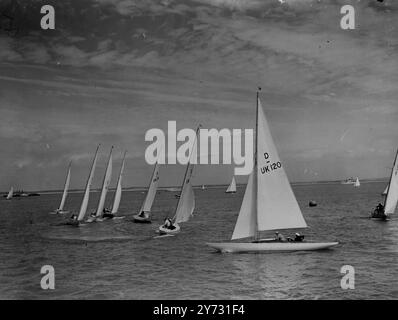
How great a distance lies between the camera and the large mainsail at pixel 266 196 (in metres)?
28.4

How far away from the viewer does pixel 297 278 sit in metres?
26.8

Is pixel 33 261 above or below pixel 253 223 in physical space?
below

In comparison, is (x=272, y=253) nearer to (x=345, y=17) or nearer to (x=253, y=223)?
(x=253, y=223)

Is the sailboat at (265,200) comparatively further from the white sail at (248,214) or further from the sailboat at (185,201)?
the sailboat at (185,201)

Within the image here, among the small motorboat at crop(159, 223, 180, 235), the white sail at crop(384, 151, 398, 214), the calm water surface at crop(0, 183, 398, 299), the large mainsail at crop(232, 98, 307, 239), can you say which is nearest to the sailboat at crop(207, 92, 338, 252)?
the large mainsail at crop(232, 98, 307, 239)

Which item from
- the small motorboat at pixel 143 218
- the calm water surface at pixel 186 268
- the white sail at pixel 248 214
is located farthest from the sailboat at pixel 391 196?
the small motorboat at pixel 143 218

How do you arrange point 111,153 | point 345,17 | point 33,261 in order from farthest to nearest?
point 111,153 → point 33,261 → point 345,17

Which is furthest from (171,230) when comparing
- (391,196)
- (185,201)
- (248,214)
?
(391,196)

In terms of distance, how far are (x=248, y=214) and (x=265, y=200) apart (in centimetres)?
143

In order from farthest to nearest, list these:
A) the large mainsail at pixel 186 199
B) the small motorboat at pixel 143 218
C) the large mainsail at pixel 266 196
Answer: the small motorboat at pixel 143 218
the large mainsail at pixel 186 199
the large mainsail at pixel 266 196

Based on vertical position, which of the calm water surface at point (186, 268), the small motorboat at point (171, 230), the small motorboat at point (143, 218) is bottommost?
the calm water surface at point (186, 268)

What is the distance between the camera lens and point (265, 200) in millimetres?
29188

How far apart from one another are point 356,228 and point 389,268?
70.3 feet

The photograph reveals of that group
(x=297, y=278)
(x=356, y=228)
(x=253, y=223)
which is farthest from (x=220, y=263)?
(x=356, y=228)
